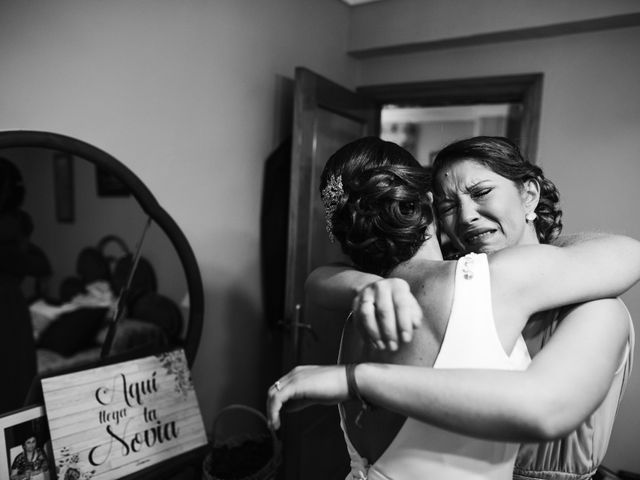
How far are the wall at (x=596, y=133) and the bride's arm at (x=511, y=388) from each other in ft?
6.36

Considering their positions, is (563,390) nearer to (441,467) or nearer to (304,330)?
(441,467)

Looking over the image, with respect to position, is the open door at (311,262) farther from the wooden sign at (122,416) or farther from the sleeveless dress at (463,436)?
the sleeveless dress at (463,436)

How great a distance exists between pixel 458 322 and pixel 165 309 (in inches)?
91.6

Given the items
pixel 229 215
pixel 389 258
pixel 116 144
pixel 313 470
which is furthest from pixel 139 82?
pixel 313 470

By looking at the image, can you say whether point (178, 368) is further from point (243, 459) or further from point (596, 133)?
point (596, 133)

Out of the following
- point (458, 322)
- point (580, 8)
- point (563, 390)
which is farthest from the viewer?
point (580, 8)

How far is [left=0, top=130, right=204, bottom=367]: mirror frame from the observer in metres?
1.33

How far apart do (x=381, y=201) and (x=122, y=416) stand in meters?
1.14

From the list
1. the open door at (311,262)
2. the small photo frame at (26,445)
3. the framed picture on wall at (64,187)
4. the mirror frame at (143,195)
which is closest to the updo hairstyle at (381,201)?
the mirror frame at (143,195)

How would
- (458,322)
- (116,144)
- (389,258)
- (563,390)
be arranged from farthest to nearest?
(116,144), (389,258), (458,322), (563,390)

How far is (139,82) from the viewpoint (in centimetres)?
167

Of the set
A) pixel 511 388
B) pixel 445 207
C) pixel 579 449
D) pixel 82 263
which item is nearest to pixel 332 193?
pixel 445 207

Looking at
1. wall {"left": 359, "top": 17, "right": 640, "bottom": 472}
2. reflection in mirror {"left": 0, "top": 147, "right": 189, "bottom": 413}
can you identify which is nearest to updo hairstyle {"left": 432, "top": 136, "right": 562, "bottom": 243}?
wall {"left": 359, "top": 17, "right": 640, "bottom": 472}

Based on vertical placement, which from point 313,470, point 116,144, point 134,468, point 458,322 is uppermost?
point 116,144
